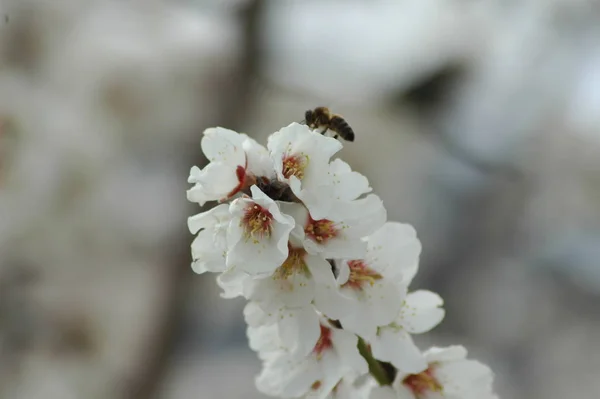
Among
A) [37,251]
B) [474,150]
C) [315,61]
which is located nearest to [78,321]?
[37,251]

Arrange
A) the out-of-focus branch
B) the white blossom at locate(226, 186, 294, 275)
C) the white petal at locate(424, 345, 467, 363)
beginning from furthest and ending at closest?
the out-of-focus branch < the white petal at locate(424, 345, 467, 363) < the white blossom at locate(226, 186, 294, 275)

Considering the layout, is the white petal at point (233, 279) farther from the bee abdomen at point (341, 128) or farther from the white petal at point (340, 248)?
the bee abdomen at point (341, 128)

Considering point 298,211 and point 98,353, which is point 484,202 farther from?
point 298,211

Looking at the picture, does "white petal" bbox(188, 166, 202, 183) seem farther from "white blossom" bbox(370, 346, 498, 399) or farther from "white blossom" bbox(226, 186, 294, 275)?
"white blossom" bbox(370, 346, 498, 399)

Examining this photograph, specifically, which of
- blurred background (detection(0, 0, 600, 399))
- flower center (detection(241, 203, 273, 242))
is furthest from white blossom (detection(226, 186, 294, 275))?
blurred background (detection(0, 0, 600, 399))

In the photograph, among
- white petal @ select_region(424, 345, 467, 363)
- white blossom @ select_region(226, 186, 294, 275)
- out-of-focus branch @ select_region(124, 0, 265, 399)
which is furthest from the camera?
out-of-focus branch @ select_region(124, 0, 265, 399)

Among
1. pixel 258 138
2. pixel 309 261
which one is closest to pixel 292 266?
pixel 309 261

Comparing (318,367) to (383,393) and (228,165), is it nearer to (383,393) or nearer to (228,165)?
(383,393)
